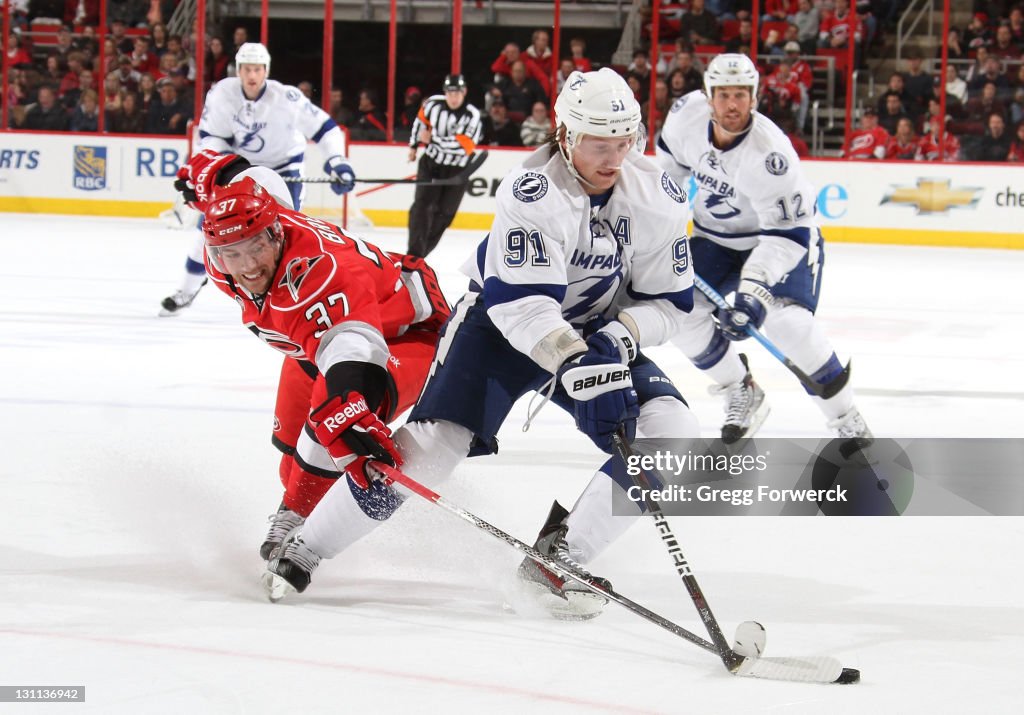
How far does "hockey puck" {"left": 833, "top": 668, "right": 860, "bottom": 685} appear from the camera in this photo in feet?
7.18

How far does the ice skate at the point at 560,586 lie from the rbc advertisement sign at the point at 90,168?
9.66 metres

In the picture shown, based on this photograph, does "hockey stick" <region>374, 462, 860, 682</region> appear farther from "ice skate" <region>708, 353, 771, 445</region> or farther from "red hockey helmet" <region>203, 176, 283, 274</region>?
"ice skate" <region>708, 353, 771, 445</region>

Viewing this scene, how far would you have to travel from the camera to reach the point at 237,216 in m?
2.57

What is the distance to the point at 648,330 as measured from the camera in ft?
8.69

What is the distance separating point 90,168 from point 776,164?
8610mm

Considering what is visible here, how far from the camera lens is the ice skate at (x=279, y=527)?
284cm

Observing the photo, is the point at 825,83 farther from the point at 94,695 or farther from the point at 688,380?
the point at 94,695

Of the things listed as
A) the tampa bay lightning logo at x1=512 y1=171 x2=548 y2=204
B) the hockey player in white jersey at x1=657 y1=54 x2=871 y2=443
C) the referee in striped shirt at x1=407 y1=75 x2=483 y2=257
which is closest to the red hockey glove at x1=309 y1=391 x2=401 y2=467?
the tampa bay lightning logo at x1=512 y1=171 x2=548 y2=204

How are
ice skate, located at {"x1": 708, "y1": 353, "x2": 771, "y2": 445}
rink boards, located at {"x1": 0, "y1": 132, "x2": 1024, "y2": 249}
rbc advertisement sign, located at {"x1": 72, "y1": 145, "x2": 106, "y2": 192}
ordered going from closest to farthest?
ice skate, located at {"x1": 708, "y1": 353, "x2": 771, "y2": 445}
rink boards, located at {"x1": 0, "y1": 132, "x2": 1024, "y2": 249}
rbc advertisement sign, located at {"x1": 72, "y1": 145, "x2": 106, "y2": 192}

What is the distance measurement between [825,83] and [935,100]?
1.15 meters

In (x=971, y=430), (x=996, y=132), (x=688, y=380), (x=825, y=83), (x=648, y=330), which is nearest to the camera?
(x=648, y=330)

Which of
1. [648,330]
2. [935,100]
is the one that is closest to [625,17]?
[935,100]

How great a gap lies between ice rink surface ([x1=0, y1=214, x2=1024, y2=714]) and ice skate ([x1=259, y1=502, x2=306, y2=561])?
5 cm

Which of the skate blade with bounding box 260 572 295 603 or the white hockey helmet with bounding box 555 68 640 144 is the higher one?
the white hockey helmet with bounding box 555 68 640 144
